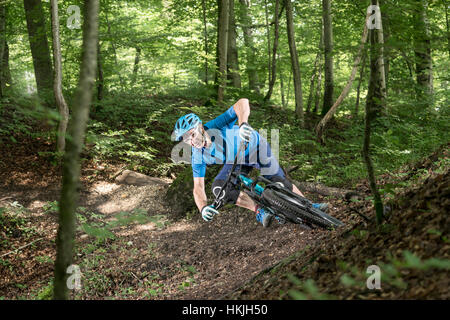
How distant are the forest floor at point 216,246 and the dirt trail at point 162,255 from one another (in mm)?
22

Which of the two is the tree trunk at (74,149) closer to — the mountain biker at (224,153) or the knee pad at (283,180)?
the mountain biker at (224,153)

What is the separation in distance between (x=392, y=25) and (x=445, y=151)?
10.7 ft

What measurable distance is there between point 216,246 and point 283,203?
1796mm

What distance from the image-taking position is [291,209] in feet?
15.4

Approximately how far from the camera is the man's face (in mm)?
5348

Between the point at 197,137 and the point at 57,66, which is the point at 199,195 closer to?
the point at 197,137

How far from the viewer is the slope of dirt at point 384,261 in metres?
2.20

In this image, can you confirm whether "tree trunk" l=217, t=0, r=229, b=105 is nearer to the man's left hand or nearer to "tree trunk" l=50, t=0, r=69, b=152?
"tree trunk" l=50, t=0, r=69, b=152

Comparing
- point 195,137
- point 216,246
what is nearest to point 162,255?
point 216,246

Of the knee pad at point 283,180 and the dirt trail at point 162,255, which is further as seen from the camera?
the knee pad at point 283,180

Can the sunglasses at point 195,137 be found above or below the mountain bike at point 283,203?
above

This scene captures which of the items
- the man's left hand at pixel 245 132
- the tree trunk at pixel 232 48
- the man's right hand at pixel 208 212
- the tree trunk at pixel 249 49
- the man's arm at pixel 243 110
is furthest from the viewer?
the tree trunk at pixel 249 49

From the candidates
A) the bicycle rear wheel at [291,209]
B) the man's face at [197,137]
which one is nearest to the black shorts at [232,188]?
the bicycle rear wheel at [291,209]

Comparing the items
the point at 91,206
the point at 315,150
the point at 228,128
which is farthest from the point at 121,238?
the point at 315,150
